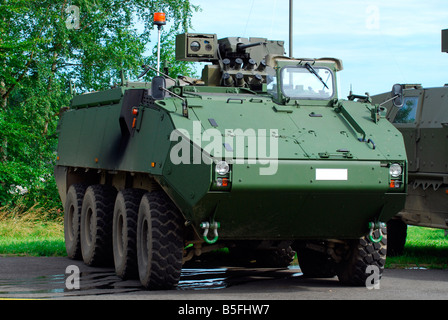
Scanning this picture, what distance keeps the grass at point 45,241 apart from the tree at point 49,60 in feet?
2.39

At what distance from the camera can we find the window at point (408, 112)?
14906 mm

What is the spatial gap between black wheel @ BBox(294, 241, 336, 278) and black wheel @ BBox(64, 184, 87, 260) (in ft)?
12.3

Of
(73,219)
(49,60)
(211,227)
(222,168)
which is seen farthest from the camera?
(49,60)

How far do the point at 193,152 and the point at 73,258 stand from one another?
5522 millimetres

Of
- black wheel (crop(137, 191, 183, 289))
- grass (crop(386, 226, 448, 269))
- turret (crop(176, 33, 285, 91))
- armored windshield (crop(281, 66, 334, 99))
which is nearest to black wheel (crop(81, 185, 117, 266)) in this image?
turret (crop(176, 33, 285, 91))

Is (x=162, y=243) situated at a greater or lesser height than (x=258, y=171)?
lesser

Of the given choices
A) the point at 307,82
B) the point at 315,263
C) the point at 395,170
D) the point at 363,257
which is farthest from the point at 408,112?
the point at 395,170

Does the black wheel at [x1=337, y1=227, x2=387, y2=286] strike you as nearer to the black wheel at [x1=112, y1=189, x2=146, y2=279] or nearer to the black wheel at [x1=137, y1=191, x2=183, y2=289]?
the black wheel at [x1=137, y1=191, x2=183, y2=289]

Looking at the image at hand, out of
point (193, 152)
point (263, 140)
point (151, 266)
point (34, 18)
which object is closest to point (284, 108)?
point (263, 140)

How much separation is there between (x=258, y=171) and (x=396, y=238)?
6191mm

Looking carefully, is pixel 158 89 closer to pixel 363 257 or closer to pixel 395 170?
pixel 395 170

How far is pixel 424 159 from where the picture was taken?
559 inches

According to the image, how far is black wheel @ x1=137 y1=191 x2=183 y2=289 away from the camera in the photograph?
10.3 metres

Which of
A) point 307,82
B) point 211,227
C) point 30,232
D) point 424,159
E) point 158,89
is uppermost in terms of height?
point 307,82
